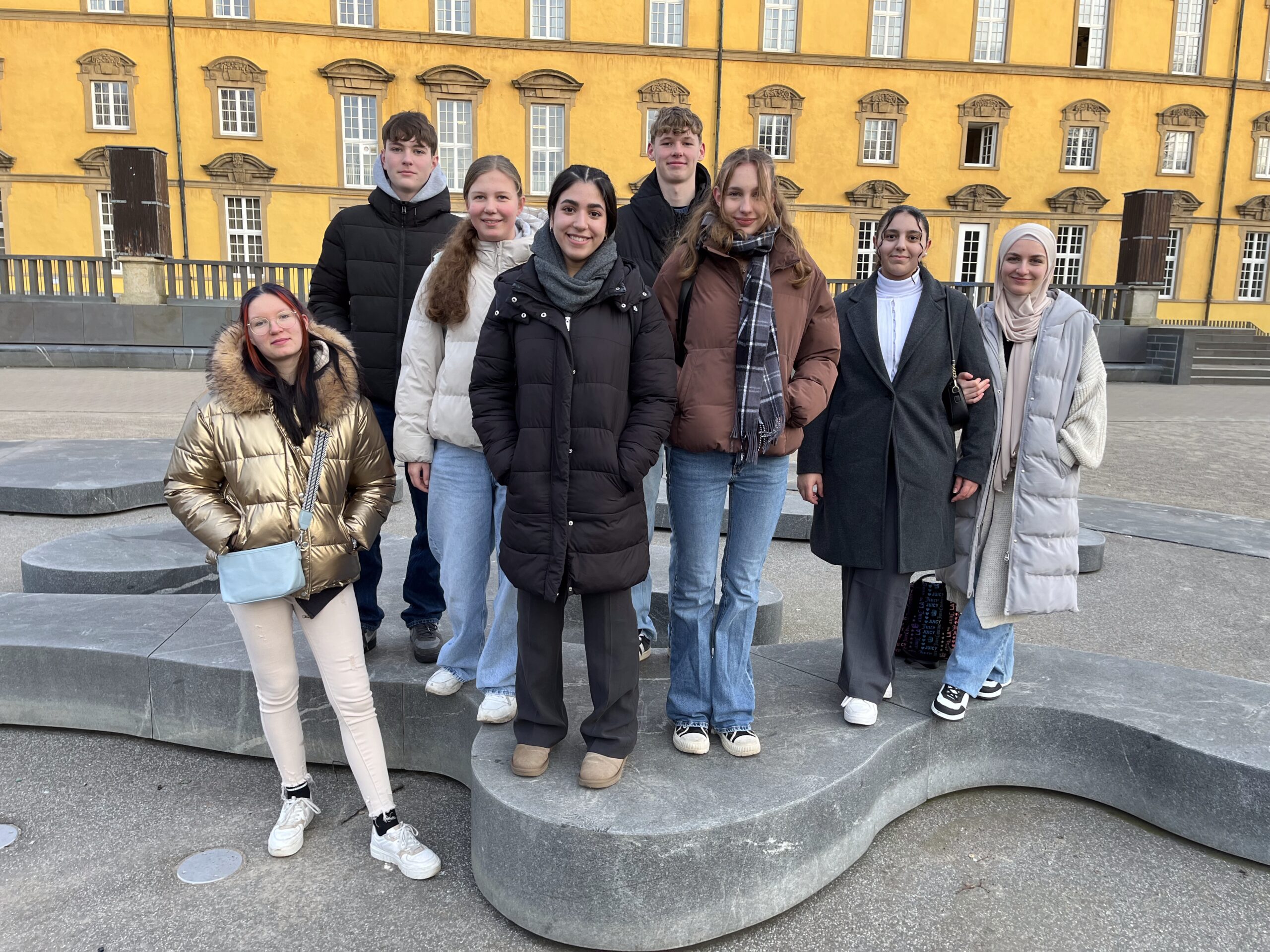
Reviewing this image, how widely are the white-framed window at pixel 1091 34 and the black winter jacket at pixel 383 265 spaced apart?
112 ft

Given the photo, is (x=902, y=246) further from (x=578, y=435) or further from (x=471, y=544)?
(x=471, y=544)

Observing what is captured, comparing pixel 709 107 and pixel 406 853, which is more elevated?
pixel 709 107

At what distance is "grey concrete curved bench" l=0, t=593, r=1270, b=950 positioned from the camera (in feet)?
8.47

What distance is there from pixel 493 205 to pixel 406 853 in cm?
209

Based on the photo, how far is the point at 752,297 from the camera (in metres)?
2.92

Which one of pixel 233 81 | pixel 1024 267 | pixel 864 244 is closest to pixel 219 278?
pixel 233 81

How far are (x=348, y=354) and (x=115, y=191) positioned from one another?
19528 millimetres

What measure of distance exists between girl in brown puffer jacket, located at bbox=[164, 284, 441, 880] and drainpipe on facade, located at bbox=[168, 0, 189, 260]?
2940 cm

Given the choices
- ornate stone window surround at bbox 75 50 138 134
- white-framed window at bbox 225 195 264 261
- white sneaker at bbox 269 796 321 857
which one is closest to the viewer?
white sneaker at bbox 269 796 321 857

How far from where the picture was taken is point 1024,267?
3258 millimetres

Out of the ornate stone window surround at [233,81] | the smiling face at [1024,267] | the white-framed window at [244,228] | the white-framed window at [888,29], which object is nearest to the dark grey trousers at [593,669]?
the smiling face at [1024,267]

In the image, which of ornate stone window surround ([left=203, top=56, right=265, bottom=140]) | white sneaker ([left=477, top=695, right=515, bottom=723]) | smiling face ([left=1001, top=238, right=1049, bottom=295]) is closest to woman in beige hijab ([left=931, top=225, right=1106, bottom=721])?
smiling face ([left=1001, top=238, right=1049, bottom=295])

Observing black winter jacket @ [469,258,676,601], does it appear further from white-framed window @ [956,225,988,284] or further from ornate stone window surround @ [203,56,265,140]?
white-framed window @ [956,225,988,284]

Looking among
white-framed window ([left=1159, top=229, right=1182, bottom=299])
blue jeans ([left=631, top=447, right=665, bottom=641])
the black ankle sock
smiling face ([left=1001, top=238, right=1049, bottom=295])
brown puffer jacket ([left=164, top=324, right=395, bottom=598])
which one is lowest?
the black ankle sock
